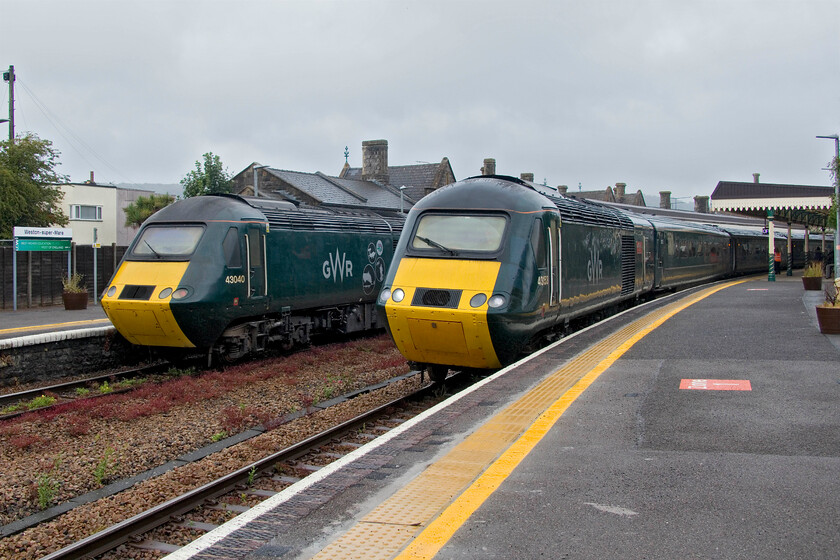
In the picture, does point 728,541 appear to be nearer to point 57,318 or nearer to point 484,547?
point 484,547

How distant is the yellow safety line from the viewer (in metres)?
4.10

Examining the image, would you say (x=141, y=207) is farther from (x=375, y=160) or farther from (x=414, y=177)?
(x=414, y=177)

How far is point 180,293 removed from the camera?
1195 cm

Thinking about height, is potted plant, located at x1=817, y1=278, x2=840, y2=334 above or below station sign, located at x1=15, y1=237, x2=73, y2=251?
below

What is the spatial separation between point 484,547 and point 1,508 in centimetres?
496

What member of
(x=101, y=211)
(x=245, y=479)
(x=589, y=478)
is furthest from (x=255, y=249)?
(x=101, y=211)

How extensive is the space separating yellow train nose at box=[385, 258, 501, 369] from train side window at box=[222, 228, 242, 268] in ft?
13.1

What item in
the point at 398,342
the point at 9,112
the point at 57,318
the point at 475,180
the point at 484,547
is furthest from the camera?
the point at 9,112

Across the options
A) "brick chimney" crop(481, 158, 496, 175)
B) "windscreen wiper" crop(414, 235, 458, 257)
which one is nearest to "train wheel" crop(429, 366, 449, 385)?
"windscreen wiper" crop(414, 235, 458, 257)

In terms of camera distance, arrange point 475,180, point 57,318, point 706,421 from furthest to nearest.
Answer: point 57,318
point 475,180
point 706,421

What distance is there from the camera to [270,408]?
34.2 ft

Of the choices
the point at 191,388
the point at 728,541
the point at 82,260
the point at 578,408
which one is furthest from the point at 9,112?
the point at 728,541

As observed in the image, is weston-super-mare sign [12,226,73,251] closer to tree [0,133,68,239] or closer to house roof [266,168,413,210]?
tree [0,133,68,239]

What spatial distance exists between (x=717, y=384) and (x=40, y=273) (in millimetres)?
20549
